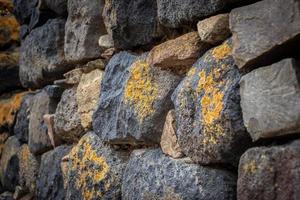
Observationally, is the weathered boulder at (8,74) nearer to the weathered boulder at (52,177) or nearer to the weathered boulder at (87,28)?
the weathered boulder at (52,177)

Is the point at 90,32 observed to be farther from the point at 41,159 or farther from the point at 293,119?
the point at 293,119

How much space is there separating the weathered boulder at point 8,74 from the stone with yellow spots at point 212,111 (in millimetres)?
1993

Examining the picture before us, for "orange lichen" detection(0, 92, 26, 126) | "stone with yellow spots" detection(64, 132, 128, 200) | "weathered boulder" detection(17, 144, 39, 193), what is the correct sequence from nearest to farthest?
"stone with yellow spots" detection(64, 132, 128, 200) → "weathered boulder" detection(17, 144, 39, 193) → "orange lichen" detection(0, 92, 26, 126)

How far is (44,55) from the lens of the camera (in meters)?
2.20

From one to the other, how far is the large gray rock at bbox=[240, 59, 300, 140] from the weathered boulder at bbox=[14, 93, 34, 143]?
1772mm

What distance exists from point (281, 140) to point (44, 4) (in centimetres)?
166

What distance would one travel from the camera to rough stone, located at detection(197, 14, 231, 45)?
1084 millimetres

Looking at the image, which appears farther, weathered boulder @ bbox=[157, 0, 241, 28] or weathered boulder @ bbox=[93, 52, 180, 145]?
weathered boulder @ bbox=[93, 52, 180, 145]

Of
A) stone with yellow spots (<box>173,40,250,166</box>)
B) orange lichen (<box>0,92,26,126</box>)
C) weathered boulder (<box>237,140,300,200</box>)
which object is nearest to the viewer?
weathered boulder (<box>237,140,300,200</box>)

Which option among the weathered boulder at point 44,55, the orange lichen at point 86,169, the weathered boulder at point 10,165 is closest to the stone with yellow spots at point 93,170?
the orange lichen at point 86,169

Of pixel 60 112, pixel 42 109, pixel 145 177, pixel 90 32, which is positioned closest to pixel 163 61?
pixel 145 177

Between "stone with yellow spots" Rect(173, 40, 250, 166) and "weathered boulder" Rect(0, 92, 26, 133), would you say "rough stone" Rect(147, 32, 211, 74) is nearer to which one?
"stone with yellow spots" Rect(173, 40, 250, 166)

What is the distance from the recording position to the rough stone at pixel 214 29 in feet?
3.56

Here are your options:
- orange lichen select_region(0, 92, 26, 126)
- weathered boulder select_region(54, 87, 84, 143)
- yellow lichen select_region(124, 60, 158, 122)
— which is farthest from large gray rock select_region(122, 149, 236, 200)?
orange lichen select_region(0, 92, 26, 126)
